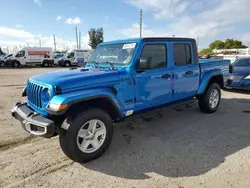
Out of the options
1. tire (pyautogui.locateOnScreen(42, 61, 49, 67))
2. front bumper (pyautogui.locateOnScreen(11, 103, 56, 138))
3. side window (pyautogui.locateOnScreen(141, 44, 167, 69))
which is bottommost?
front bumper (pyautogui.locateOnScreen(11, 103, 56, 138))

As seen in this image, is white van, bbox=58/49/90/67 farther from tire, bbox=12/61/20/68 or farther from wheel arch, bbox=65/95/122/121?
wheel arch, bbox=65/95/122/121

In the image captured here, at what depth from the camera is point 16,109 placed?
3.51 m

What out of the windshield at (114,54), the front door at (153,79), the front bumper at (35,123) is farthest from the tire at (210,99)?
the front bumper at (35,123)

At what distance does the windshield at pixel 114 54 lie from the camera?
150 inches

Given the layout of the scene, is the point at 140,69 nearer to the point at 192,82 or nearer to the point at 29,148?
the point at 192,82

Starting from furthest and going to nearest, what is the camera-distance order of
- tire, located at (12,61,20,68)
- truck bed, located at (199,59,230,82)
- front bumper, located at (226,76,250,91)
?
tire, located at (12,61,20,68) → front bumper, located at (226,76,250,91) → truck bed, located at (199,59,230,82)

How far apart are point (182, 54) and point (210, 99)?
67.0 inches

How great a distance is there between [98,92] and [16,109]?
5.13 feet

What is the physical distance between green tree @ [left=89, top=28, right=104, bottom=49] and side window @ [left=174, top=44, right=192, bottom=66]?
44862mm

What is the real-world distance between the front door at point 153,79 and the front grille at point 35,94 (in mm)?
1652

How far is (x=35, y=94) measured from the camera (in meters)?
3.33

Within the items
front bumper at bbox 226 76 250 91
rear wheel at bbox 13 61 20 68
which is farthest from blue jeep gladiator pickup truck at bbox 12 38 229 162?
rear wheel at bbox 13 61 20 68

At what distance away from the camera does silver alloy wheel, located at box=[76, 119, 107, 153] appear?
10.2 feet

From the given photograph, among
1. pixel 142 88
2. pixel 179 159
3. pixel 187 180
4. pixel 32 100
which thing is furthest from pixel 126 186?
pixel 32 100
